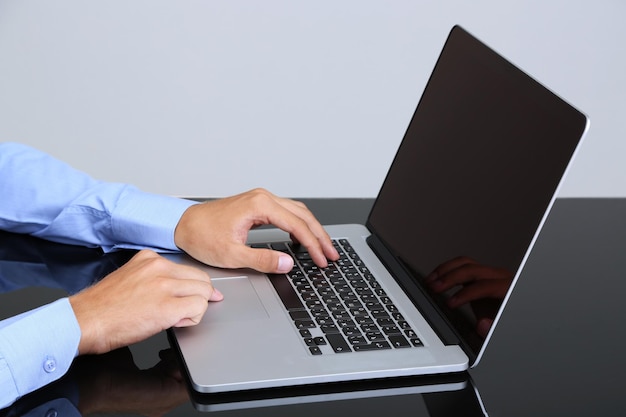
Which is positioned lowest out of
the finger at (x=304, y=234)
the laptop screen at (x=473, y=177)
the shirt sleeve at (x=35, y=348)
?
the shirt sleeve at (x=35, y=348)

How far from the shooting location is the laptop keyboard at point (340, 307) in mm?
1100

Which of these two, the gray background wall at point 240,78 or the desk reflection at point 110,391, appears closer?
the desk reflection at point 110,391

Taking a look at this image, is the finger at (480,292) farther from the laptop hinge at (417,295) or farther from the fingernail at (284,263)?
the fingernail at (284,263)

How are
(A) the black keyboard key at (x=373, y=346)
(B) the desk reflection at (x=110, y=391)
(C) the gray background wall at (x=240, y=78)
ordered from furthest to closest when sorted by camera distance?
(C) the gray background wall at (x=240, y=78), (A) the black keyboard key at (x=373, y=346), (B) the desk reflection at (x=110, y=391)

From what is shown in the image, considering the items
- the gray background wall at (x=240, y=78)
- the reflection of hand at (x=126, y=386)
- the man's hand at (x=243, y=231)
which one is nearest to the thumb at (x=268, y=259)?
the man's hand at (x=243, y=231)

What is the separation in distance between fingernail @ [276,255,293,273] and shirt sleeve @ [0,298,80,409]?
303 mm

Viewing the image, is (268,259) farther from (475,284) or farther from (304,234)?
(475,284)

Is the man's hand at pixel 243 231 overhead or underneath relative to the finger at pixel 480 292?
underneath

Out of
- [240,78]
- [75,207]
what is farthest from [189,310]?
[240,78]

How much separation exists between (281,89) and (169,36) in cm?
55

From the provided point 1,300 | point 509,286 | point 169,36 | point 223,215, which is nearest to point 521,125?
point 509,286

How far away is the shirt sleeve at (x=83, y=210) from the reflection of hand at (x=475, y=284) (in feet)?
1.28

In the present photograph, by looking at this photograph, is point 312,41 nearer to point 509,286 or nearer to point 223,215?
point 223,215

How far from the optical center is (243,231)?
4.39 ft
